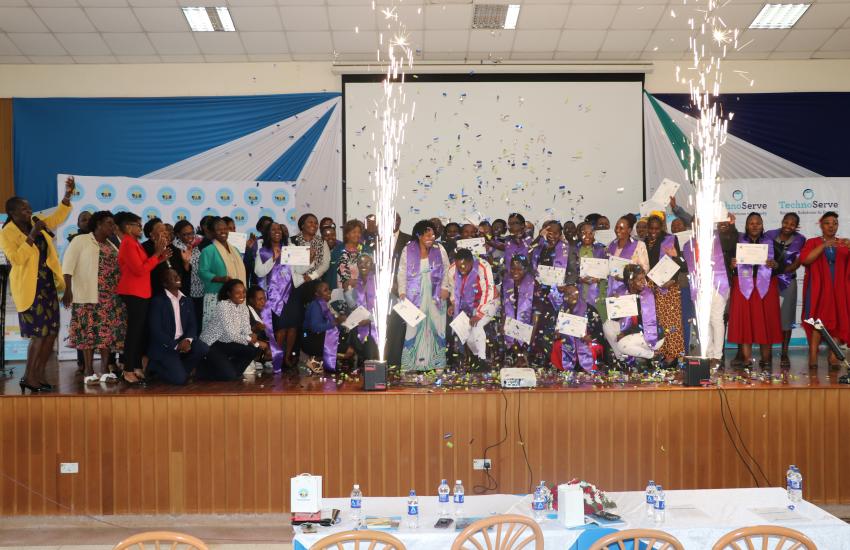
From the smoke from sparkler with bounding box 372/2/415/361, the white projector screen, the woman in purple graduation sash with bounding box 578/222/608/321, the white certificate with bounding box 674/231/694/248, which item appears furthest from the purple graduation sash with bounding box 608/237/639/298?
the smoke from sparkler with bounding box 372/2/415/361

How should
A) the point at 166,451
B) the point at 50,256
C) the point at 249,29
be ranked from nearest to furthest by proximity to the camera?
the point at 166,451 < the point at 50,256 < the point at 249,29

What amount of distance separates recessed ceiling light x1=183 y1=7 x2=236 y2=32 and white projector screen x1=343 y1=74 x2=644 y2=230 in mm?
1590

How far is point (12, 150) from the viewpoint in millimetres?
9070

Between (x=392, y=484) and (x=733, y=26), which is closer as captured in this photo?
(x=392, y=484)

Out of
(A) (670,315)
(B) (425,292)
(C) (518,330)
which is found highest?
(B) (425,292)

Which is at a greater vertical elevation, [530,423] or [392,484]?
[530,423]

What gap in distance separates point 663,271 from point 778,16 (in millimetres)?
3851

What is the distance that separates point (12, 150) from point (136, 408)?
18.8 ft

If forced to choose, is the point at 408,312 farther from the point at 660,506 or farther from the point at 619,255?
the point at 660,506

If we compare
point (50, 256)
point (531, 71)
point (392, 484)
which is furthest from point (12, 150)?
point (392, 484)

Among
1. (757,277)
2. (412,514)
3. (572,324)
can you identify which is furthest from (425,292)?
(412,514)

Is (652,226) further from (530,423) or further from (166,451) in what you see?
(166,451)

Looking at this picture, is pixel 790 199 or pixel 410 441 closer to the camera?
pixel 410 441

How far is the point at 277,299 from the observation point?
7059 millimetres
